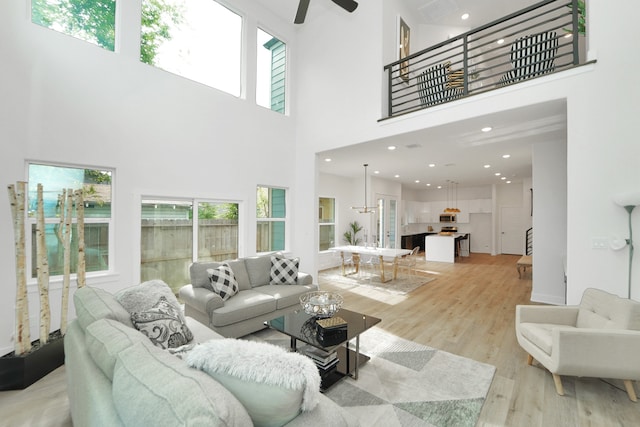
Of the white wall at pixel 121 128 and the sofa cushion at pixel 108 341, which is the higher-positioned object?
the white wall at pixel 121 128

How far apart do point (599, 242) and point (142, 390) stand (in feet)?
13.4

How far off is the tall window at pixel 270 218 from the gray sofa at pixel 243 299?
1124 millimetres

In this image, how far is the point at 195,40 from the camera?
4586mm

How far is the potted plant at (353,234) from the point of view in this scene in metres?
8.75

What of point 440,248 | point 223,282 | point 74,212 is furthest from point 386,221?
point 74,212

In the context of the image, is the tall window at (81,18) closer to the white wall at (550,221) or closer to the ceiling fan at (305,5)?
the ceiling fan at (305,5)

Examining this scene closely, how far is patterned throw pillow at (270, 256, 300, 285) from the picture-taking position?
4250mm

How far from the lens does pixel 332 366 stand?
2615 mm

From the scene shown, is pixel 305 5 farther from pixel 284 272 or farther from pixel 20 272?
pixel 20 272

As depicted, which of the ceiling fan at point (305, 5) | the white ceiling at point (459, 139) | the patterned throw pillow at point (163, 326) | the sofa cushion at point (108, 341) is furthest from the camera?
the white ceiling at point (459, 139)

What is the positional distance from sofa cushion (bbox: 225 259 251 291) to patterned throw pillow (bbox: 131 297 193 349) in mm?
1710

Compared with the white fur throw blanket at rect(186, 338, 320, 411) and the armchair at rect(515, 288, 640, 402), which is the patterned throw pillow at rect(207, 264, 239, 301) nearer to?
the white fur throw blanket at rect(186, 338, 320, 411)

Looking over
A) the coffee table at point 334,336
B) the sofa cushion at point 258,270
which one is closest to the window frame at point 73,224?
the sofa cushion at point 258,270

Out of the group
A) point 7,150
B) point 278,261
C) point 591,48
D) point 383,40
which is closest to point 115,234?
point 7,150
